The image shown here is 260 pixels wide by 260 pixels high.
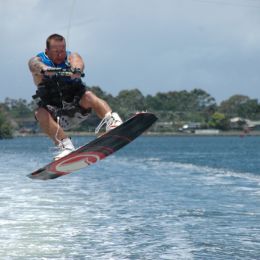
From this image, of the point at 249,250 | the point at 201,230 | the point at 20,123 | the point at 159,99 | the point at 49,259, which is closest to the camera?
the point at 49,259

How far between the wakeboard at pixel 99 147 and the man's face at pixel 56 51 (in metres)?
1.44

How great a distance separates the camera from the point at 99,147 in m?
13.2

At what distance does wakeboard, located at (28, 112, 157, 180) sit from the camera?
1285cm

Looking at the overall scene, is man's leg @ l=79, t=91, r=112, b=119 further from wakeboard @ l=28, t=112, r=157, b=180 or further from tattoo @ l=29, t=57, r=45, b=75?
tattoo @ l=29, t=57, r=45, b=75

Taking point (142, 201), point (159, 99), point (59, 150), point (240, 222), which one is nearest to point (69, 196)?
point (142, 201)

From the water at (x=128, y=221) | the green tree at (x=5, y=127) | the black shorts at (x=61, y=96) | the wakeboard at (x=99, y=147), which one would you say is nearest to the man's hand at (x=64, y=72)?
the black shorts at (x=61, y=96)

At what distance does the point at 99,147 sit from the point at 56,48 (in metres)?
1.88

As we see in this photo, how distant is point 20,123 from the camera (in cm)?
18412

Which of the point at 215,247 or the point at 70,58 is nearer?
the point at 70,58

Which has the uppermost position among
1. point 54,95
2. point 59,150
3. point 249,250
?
point 54,95

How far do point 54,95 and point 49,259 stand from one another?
299 cm

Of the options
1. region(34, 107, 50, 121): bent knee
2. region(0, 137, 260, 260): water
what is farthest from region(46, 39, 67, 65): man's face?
region(0, 137, 260, 260): water

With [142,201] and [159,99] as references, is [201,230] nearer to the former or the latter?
[142,201]

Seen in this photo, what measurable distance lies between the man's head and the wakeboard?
57.3 inches
